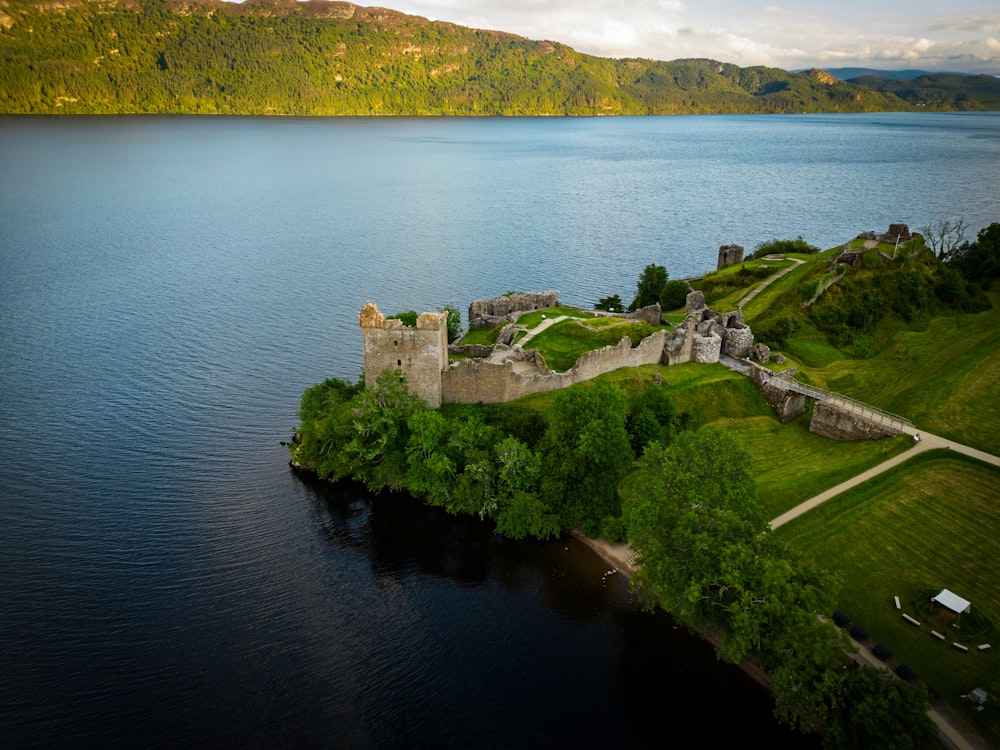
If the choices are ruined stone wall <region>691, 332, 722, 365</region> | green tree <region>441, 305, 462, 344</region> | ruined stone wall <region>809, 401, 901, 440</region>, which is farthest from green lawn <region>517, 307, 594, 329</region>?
ruined stone wall <region>809, 401, 901, 440</region>

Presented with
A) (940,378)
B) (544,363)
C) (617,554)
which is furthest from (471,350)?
(940,378)

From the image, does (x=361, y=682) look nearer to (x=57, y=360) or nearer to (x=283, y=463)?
(x=283, y=463)

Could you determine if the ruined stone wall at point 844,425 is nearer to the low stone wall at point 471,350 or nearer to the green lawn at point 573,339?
the green lawn at point 573,339

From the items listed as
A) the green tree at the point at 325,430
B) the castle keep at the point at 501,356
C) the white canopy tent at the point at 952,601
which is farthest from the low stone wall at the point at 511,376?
the white canopy tent at the point at 952,601

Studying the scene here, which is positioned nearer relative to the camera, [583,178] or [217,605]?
A: [217,605]

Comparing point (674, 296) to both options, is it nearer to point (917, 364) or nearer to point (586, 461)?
point (917, 364)

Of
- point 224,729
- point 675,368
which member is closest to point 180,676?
point 224,729
